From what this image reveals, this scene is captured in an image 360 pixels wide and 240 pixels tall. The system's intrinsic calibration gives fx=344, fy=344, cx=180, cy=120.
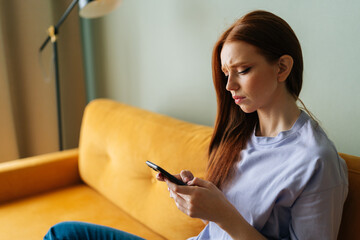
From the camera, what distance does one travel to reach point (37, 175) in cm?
184

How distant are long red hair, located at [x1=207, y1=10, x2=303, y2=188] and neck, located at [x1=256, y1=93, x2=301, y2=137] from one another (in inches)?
1.6

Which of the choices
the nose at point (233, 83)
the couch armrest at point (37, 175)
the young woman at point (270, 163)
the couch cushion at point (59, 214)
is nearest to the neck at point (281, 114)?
the young woman at point (270, 163)

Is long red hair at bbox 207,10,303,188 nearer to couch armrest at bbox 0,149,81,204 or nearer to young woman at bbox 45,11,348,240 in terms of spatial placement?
young woman at bbox 45,11,348,240

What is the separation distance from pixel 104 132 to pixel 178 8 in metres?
0.73

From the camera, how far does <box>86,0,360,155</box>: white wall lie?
1083 mm

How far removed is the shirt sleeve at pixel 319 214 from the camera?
0.76 metres

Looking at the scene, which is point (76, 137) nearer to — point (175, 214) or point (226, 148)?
point (175, 214)

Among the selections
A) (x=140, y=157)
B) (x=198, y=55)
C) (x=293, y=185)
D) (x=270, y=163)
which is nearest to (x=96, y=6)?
(x=198, y=55)

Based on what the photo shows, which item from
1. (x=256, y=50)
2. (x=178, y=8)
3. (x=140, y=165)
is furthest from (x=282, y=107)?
(x=178, y=8)

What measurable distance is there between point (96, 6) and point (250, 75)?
125 cm

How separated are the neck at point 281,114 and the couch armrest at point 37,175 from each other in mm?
1357

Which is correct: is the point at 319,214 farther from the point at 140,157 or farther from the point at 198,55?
the point at 198,55

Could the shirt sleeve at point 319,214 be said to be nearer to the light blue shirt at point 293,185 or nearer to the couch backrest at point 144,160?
the light blue shirt at point 293,185

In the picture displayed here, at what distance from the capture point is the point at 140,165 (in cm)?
148
